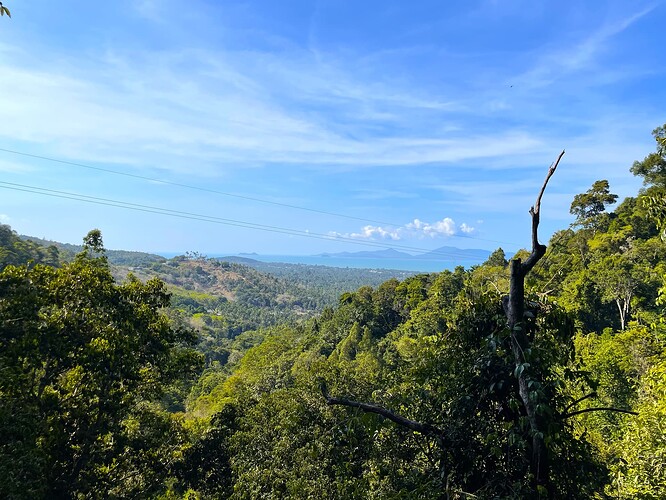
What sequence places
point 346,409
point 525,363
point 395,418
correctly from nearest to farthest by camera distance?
point 525,363 → point 395,418 → point 346,409

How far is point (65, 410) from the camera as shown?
376 inches

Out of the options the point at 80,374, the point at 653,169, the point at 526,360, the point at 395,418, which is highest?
the point at 653,169

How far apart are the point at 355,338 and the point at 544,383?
50.0 metres

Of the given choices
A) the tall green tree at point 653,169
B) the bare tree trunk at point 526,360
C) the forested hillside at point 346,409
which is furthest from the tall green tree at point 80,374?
the tall green tree at point 653,169

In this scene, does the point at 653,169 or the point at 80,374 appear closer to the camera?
the point at 80,374

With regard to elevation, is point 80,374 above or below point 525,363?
below

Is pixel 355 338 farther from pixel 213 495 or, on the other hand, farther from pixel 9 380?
pixel 9 380

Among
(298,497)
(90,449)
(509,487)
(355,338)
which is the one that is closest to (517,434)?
(509,487)

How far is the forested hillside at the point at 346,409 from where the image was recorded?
3.22 metres

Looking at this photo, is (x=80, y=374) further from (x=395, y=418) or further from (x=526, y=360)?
(x=526, y=360)

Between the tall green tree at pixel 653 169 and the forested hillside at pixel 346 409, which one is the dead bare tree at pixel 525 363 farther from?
the tall green tree at pixel 653 169

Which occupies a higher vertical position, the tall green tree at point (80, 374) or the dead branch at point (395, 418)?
the dead branch at point (395, 418)

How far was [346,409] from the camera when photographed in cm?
628

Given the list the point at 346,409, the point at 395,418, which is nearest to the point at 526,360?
the point at 395,418
